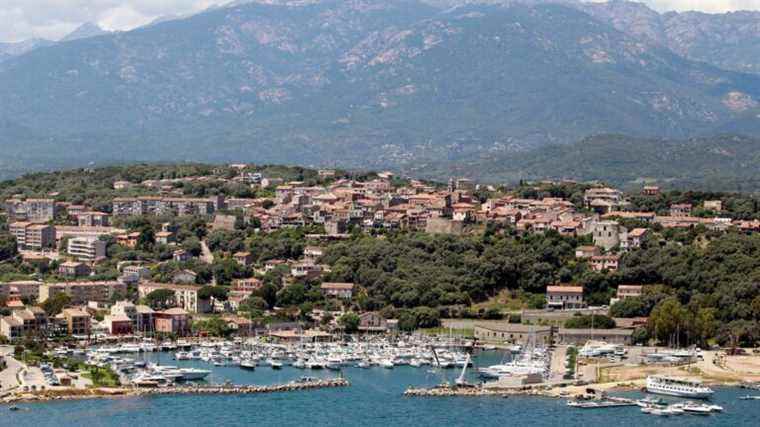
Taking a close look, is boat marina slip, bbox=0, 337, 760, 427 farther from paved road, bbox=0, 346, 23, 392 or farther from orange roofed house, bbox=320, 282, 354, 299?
orange roofed house, bbox=320, 282, 354, 299

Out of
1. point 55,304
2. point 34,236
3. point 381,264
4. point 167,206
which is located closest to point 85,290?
point 55,304

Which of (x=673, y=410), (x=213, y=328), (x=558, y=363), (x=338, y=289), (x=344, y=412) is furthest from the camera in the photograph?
(x=338, y=289)

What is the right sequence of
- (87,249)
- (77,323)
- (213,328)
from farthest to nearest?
(87,249) → (213,328) → (77,323)

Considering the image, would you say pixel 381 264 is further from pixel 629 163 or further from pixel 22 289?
pixel 629 163

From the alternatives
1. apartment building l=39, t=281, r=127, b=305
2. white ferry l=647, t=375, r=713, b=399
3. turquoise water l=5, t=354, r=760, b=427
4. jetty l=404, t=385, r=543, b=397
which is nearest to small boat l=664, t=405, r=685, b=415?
turquoise water l=5, t=354, r=760, b=427

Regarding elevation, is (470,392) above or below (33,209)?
below

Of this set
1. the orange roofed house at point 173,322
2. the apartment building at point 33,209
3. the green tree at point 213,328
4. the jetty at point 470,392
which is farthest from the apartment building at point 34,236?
the jetty at point 470,392

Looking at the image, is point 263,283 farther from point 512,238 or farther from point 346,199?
point 346,199
